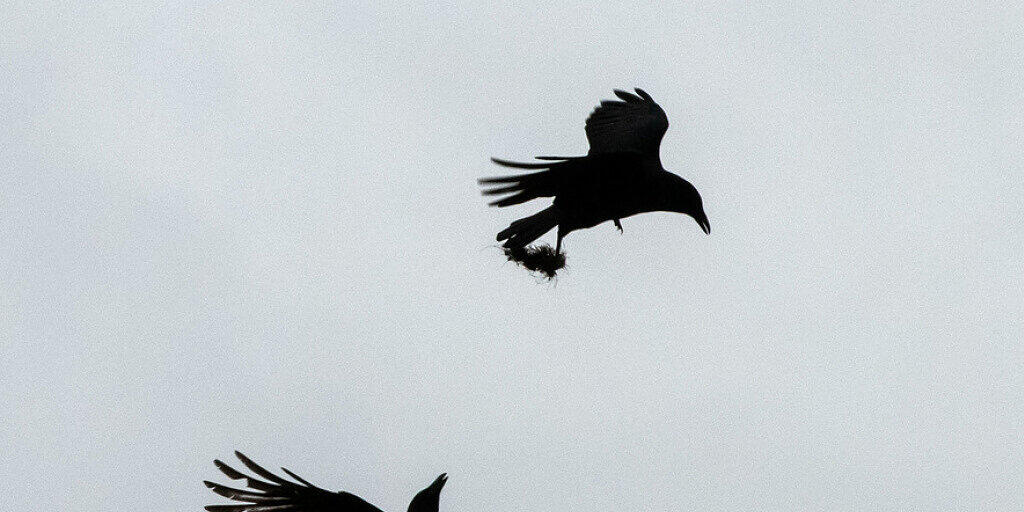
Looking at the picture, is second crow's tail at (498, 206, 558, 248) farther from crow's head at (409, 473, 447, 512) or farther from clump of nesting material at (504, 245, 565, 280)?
crow's head at (409, 473, 447, 512)

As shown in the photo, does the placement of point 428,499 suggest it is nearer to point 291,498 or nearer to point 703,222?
point 291,498

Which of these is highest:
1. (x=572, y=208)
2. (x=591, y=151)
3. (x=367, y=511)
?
(x=591, y=151)

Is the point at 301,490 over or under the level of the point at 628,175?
under

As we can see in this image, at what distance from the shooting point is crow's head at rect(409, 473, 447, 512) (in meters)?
13.3

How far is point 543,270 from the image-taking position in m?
14.5

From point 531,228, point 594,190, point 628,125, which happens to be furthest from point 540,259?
point 628,125

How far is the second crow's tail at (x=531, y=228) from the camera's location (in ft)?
45.1

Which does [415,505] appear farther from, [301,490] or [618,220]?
[618,220]

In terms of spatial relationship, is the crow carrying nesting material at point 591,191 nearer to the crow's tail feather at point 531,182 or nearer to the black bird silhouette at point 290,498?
the crow's tail feather at point 531,182

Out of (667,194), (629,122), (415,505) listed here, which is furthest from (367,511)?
(629,122)

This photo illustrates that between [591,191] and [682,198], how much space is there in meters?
1.24

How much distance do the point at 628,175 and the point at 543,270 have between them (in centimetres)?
136

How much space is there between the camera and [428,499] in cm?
1339

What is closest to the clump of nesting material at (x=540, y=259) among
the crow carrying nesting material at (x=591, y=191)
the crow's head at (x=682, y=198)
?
the crow carrying nesting material at (x=591, y=191)
